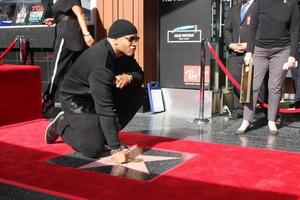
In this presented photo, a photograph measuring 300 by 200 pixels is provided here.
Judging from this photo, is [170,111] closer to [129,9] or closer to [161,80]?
[161,80]

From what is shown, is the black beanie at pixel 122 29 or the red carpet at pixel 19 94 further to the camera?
the red carpet at pixel 19 94

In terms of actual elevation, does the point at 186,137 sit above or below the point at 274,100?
below

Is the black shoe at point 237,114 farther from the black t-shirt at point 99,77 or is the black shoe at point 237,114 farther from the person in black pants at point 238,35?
the black t-shirt at point 99,77

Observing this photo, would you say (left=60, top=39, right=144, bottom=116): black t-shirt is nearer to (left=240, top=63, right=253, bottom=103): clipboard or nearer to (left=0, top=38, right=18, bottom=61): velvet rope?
(left=240, top=63, right=253, bottom=103): clipboard

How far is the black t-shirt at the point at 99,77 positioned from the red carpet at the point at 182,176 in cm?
53

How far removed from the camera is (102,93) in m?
3.60

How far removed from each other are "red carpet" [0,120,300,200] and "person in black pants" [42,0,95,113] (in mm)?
1402

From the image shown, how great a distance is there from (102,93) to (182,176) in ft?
2.93

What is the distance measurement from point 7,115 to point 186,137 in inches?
83.6

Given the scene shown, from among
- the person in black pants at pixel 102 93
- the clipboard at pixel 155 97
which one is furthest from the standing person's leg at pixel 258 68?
the clipboard at pixel 155 97

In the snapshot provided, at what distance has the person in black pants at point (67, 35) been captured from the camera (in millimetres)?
5379

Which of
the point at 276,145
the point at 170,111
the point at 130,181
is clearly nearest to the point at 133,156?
the point at 130,181

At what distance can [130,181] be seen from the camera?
10.8 feet

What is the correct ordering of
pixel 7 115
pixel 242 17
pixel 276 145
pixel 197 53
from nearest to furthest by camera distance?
pixel 276 145
pixel 7 115
pixel 242 17
pixel 197 53
